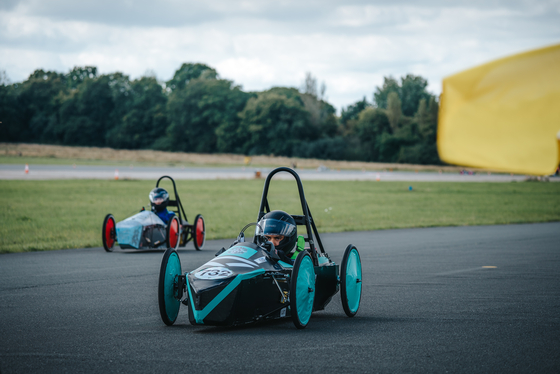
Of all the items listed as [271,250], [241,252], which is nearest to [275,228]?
[271,250]

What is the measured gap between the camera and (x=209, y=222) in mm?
21688

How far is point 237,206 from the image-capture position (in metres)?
27.6

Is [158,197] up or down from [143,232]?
up

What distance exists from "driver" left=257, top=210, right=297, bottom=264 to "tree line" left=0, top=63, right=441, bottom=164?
274 ft

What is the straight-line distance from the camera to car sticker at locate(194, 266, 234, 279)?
6.54 metres

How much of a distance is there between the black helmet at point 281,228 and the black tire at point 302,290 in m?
0.54

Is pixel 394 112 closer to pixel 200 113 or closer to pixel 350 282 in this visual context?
pixel 200 113

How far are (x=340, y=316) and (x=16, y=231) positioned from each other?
A: 1274cm

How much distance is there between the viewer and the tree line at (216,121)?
312 feet

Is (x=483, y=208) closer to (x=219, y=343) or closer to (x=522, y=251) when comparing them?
(x=522, y=251)

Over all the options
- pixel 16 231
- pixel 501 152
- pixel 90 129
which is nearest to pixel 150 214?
pixel 16 231

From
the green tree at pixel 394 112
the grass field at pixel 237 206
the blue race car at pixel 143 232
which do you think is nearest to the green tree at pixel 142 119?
the green tree at pixel 394 112

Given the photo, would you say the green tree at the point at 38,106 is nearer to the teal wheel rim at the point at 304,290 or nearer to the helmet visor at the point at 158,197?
the helmet visor at the point at 158,197

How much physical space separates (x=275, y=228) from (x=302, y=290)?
0.96 meters
